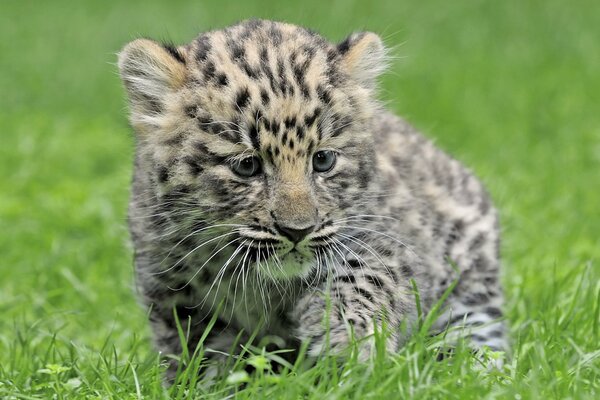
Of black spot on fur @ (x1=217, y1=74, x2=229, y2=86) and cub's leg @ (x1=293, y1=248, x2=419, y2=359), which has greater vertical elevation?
black spot on fur @ (x1=217, y1=74, x2=229, y2=86)

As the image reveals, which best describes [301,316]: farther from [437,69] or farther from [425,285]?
[437,69]

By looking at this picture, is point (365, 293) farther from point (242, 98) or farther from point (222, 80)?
point (222, 80)

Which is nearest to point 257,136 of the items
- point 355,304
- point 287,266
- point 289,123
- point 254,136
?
point 254,136

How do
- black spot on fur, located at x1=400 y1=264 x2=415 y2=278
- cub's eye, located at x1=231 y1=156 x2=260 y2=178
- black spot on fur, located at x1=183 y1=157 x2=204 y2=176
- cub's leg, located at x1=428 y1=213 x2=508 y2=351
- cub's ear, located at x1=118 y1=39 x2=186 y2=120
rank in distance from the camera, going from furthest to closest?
cub's leg, located at x1=428 y1=213 x2=508 y2=351 → black spot on fur, located at x1=400 y1=264 x2=415 y2=278 → cub's ear, located at x1=118 y1=39 x2=186 y2=120 → black spot on fur, located at x1=183 y1=157 x2=204 y2=176 → cub's eye, located at x1=231 y1=156 x2=260 y2=178

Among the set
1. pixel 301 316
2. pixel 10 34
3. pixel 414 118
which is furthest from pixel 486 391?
pixel 10 34

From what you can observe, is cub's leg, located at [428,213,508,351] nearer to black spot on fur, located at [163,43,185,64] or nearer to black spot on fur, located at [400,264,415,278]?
black spot on fur, located at [400,264,415,278]

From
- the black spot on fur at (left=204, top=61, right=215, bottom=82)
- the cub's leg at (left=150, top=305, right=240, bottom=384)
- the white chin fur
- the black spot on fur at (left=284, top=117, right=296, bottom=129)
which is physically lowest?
the cub's leg at (left=150, top=305, right=240, bottom=384)

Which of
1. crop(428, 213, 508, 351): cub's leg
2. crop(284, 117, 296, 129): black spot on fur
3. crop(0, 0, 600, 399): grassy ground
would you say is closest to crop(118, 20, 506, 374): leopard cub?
crop(284, 117, 296, 129): black spot on fur

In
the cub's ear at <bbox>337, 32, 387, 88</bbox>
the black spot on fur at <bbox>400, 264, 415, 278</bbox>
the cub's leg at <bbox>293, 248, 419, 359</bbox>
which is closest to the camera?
the cub's leg at <bbox>293, 248, 419, 359</bbox>
